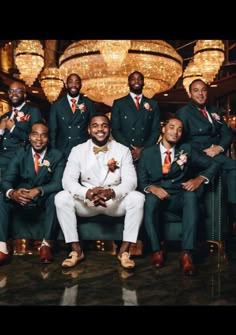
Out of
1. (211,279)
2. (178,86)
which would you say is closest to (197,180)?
(211,279)

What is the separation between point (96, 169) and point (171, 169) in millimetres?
662

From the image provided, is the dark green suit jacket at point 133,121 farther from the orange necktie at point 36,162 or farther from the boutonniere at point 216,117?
the orange necktie at point 36,162

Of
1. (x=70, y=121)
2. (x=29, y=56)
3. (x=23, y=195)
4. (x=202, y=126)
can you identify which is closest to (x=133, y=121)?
(x=70, y=121)

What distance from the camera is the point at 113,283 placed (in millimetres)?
3178

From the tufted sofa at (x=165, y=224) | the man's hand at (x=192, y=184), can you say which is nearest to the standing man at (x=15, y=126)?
the tufted sofa at (x=165, y=224)

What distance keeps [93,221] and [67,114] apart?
1.30 m

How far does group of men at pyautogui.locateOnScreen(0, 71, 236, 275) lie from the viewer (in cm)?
360

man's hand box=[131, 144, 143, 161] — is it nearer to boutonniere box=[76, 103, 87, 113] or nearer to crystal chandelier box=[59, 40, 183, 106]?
boutonniere box=[76, 103, 87, 113]

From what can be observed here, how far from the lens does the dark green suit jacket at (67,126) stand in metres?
4.57

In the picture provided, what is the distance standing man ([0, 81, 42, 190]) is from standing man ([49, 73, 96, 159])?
23cm

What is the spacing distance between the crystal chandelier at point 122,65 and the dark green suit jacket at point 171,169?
3535mm

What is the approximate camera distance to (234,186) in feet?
12.9
